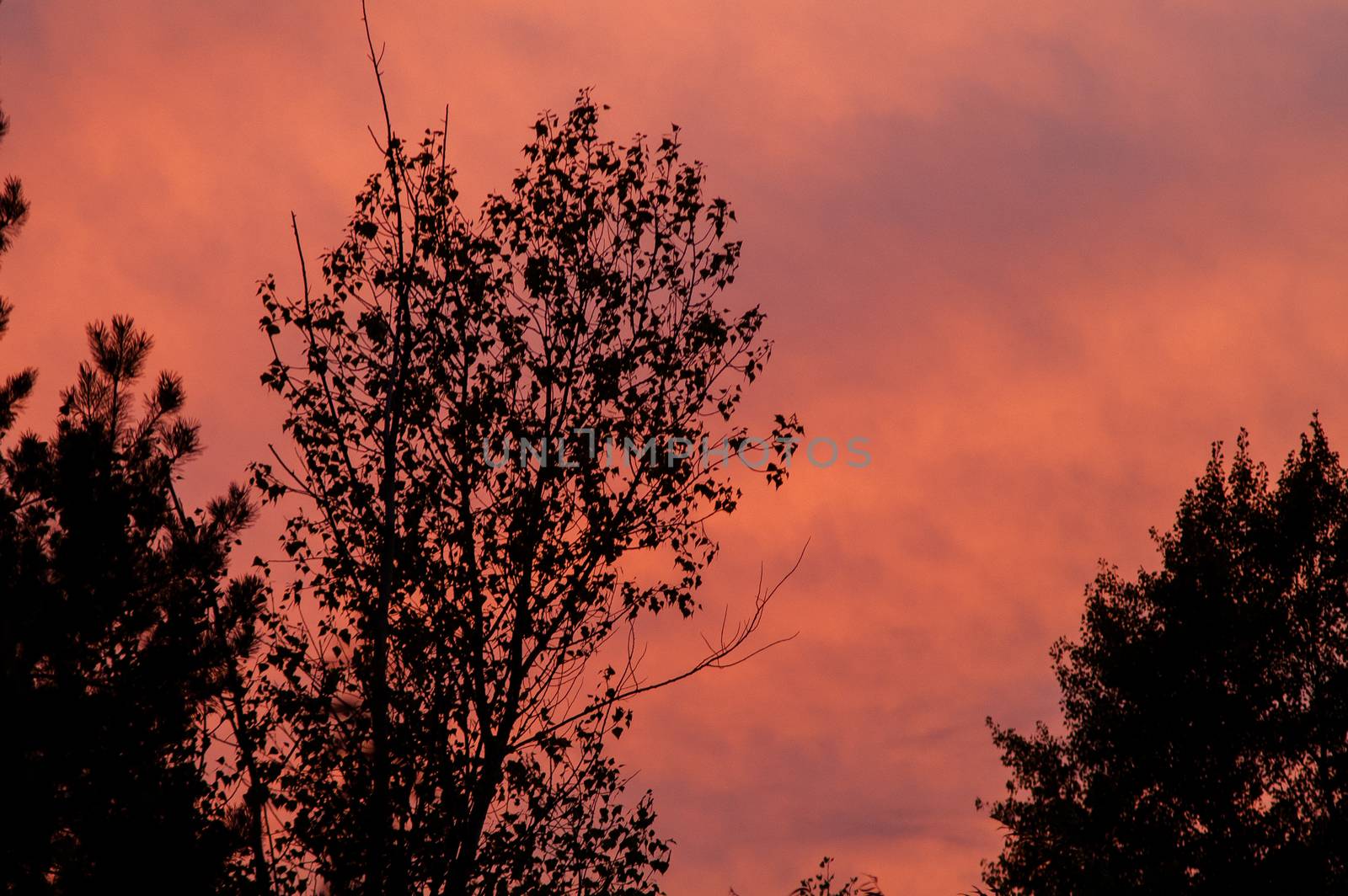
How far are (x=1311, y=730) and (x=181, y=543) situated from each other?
25.9 m

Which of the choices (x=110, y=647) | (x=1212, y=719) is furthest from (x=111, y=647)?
(x=1212, y=719)

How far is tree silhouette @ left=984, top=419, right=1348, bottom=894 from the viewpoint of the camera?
27391 millimetres

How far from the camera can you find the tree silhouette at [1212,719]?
27391 mm

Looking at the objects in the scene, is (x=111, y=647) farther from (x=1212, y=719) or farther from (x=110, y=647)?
(x=1212, y=719)

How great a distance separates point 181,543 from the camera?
15953 mm

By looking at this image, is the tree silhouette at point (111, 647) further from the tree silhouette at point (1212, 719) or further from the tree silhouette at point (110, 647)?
the tree silhouette at point (1212, 719)

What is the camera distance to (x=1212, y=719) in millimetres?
29031

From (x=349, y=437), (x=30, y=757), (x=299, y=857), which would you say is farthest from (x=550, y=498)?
(x=30, y=757)

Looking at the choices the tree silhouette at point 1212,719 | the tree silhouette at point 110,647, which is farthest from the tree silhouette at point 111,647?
Result: the tree silhouette at point 1212,719

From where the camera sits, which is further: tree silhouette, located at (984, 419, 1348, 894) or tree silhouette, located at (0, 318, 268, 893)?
tree silhouette, located at (984, 419, 1348, 894)

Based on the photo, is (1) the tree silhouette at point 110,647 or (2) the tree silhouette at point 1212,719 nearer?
(1) the tree silhouette at point 110,647

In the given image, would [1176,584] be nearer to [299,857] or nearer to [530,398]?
[530,398]

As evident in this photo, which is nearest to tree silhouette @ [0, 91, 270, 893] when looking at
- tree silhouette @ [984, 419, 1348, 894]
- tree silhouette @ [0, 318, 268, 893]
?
tree silhouette @ [0, 318, 268, 893]

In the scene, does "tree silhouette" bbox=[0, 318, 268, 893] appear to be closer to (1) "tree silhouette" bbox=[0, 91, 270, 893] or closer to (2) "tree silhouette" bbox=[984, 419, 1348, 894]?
(1) "tree silhouette" bbox=[0, 91, 270, 893]
